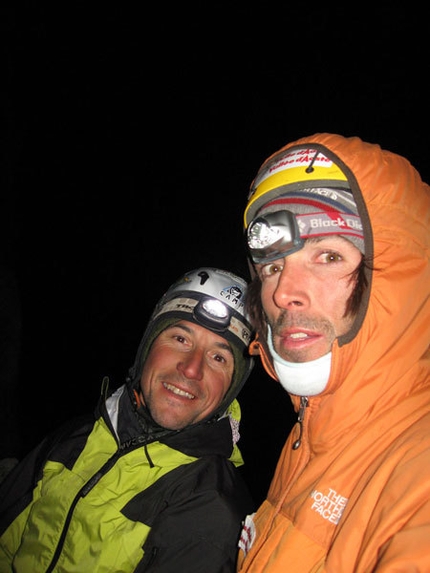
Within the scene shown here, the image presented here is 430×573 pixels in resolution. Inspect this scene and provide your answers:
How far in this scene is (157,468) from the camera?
6.03 ft

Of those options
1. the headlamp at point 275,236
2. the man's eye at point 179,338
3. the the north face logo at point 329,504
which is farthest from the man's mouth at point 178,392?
the the north face logo at point 329,504

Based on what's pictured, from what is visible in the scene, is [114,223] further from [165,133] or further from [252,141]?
[252,141]

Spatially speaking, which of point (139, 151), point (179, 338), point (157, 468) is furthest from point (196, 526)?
point (139, 151)

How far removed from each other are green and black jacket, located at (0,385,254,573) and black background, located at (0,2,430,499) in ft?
26.9

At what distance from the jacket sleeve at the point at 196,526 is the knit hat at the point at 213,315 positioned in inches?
23.6

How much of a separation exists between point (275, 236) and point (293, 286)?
24cm

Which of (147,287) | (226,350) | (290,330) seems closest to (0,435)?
(226,350)

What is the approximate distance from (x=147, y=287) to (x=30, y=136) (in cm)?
705

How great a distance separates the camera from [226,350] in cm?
243

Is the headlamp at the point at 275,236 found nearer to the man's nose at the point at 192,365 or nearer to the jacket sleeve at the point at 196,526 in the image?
the man's nose at the point at 192,365

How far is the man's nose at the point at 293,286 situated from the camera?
128 centimetres

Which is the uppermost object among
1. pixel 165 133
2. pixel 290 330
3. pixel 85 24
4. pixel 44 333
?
pixel 85 24

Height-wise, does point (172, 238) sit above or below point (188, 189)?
below

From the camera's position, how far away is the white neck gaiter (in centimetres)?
119
